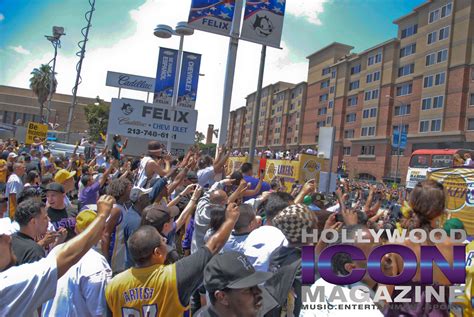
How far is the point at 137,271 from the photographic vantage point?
262cm

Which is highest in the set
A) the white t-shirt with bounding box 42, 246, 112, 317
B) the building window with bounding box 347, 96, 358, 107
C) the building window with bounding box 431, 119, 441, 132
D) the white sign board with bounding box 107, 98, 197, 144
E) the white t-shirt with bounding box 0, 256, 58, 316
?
the building window with bounding box 347, 96, 358, 107

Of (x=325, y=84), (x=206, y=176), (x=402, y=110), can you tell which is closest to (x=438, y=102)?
(x=402, y=110)

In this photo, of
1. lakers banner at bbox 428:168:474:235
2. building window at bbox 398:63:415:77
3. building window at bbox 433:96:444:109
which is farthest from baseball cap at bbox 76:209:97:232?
building window at bbox 398:63:415:77

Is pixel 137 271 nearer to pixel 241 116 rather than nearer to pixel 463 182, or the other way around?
pixel 463 182

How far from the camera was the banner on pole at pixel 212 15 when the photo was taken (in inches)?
393

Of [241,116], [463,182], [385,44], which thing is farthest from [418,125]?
[241,116]

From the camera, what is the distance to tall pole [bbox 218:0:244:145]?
33.8 feet

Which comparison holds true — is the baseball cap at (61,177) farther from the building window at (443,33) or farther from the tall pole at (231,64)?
the building window at (443,33)

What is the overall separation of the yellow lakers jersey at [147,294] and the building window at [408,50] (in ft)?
174

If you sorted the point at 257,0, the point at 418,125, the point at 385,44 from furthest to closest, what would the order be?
the point at 385,44
the point at 418,125
the point at 257,0

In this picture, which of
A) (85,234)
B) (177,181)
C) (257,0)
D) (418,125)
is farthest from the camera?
(418,125)

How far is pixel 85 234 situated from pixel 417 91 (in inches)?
2012

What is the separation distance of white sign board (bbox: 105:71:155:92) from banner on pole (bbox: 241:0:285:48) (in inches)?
983

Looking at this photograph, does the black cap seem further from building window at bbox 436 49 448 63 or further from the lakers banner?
building window at bbox 436 49 448 63
